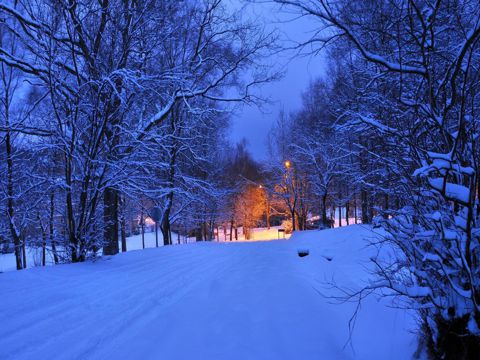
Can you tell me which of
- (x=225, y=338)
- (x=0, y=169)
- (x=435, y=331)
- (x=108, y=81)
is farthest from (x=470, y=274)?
(x=0, y=169)

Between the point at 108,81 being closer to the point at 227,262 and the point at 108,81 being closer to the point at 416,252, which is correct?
the point at 227,262

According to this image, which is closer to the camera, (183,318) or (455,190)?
(455,190)

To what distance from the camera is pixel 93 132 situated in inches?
262

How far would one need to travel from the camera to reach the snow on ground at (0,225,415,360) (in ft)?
9.05

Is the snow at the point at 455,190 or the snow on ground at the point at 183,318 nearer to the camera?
the snow at the point at 455,190

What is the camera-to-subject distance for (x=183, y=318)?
Result: 11.8 feet

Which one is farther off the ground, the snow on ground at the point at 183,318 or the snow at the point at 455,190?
the snow at the point at 455,190

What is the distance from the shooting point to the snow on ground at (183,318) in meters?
2.76

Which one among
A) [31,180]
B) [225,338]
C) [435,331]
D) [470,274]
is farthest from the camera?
[31,180]

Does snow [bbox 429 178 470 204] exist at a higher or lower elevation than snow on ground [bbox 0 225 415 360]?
higher

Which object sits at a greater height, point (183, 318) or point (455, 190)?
point (455, 190)

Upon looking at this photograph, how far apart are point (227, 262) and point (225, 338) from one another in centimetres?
506

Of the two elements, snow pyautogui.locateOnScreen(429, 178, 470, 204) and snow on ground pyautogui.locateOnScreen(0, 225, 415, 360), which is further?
snow on ground pyautogui.locateOnScreen(0, 225, 415, 360)

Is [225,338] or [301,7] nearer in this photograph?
[225,338]
